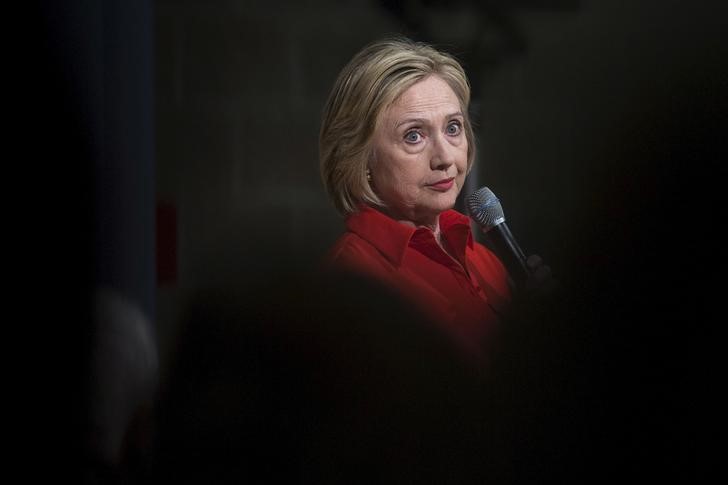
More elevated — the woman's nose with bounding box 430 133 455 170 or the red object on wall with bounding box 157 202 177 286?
the woman's nose with bounding box 430 133 455 170

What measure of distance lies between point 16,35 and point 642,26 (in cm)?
159

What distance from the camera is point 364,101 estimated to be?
7.03 ft

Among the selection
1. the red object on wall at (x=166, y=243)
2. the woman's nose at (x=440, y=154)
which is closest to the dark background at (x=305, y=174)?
the red object on wall at (x=166, y=243)

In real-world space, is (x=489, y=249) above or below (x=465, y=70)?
below

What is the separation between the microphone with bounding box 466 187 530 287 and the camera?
2.19 meters

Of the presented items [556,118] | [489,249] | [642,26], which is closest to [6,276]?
[489,249]

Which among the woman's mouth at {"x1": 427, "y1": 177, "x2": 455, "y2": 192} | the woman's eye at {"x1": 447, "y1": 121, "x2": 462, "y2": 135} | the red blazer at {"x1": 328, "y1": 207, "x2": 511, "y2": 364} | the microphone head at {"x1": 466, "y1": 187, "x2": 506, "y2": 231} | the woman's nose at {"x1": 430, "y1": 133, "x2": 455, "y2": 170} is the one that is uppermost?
the woman's eye at {"x1": 447, "y1": 121, "x2": 462, "y2": 135}

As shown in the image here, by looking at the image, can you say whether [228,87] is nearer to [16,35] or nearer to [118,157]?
[118,157]

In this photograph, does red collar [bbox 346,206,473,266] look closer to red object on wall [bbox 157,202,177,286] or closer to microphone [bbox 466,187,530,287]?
microphone [bbox 466,187,530,287]

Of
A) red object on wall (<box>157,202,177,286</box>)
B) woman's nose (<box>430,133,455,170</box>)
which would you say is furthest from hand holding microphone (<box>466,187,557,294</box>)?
red object on wall (<box>157,202,177,286</box>)

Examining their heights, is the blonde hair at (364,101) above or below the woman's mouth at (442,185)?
above

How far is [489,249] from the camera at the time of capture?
7.16 ft

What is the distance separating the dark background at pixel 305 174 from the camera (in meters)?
2.17

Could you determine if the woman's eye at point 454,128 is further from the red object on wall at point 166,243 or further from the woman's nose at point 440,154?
the red object on wall at point 166,243
